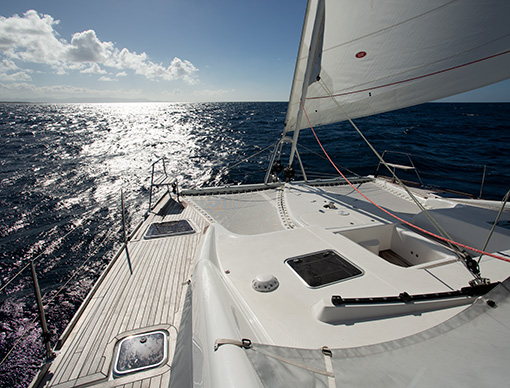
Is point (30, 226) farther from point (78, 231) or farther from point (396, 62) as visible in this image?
point (396, 62)

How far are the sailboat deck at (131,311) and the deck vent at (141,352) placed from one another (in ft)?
0.22

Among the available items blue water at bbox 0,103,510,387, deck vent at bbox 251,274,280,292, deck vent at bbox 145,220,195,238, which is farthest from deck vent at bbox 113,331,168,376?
deck vent at bbox 145,220,195,238

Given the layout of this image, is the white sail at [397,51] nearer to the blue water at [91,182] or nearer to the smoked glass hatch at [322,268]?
the blue water at [91,182]

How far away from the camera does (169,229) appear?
619 centimetres

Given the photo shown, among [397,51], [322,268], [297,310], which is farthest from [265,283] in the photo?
[397,51]

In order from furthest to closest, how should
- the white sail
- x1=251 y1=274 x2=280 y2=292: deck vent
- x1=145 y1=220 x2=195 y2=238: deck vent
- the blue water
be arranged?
1. the blue water
2. x1=145 y1=220 x2=195 y2=238: deck vent
3. the white sail
4. x1=251 y1=274 x2=280 y2=292: deck vent

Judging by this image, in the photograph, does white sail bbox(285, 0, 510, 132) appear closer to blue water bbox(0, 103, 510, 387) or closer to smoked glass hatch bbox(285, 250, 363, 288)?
blue water bbox(0, 103, 510, 387)

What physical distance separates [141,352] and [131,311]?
0.75 m

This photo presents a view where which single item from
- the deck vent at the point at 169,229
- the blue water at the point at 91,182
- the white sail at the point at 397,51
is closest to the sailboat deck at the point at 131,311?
the deck vent at the point at 169,229

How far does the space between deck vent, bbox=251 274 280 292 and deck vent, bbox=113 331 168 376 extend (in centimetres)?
166

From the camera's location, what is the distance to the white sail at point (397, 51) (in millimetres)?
4402

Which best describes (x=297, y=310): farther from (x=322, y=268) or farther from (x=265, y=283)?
(x=322, y=268)

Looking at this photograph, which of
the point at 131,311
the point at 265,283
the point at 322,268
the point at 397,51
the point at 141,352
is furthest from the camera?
the point at 397,51

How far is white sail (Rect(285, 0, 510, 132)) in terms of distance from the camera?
4.40 metres
